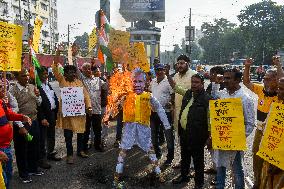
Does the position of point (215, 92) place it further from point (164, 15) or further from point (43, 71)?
point (164, 15)

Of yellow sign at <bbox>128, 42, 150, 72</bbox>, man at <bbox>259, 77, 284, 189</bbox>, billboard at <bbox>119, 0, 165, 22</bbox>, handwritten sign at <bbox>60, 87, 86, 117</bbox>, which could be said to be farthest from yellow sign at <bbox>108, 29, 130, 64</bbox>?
billboard at <bbox>119, 0, 165, 22</bbox>

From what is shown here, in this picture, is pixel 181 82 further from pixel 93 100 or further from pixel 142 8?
pixel 142 8

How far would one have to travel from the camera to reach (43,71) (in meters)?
6.99

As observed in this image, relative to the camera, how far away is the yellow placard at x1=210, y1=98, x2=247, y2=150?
14.6 feet

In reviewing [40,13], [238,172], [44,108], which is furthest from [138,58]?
[40,13]

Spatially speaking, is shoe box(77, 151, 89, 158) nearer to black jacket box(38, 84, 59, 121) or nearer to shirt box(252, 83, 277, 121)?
black jacket box(38, 84, 59, 121)

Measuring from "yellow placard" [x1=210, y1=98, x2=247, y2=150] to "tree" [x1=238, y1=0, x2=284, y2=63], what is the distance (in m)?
56.9

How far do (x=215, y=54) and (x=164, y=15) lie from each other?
139 feet

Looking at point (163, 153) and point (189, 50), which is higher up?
point (189, 50)

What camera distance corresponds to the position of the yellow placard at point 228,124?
4441mm

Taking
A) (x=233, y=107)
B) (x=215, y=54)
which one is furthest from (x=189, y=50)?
(x=215, y=54)

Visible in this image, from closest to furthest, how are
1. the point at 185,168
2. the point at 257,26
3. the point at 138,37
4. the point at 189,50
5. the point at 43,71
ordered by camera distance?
the point at 185,168, the point at 43,71, the point at 189,50, the point at 138,37, the point at 257,26

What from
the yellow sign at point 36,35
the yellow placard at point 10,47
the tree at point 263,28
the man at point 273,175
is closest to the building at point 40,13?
the tree at point 263,28

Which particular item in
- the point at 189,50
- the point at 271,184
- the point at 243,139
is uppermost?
the point at 189,50
